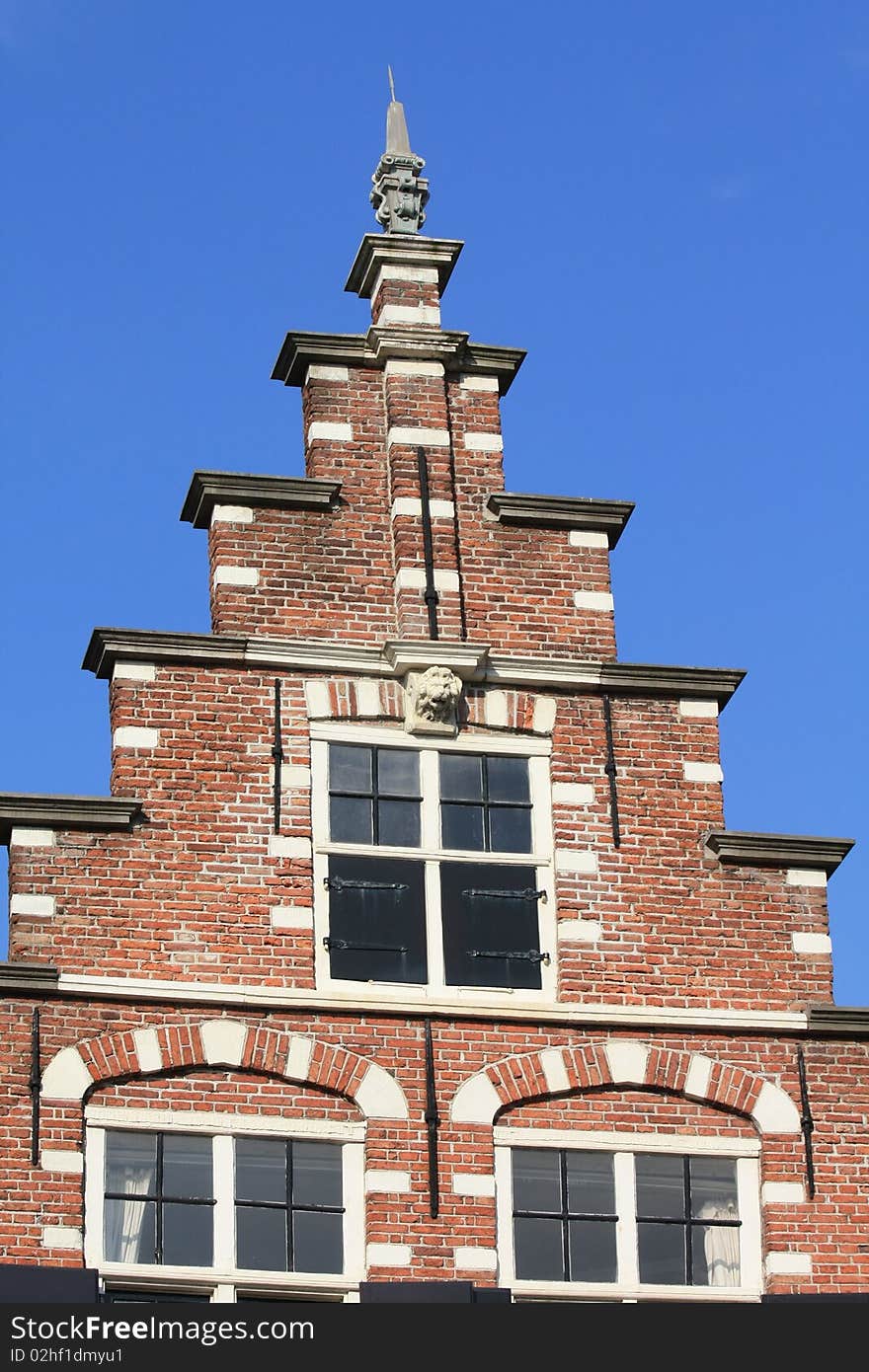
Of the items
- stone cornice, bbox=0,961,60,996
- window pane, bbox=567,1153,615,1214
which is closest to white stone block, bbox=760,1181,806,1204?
window pane, bbox=567,1153,615,1214

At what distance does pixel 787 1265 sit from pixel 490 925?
265 cm

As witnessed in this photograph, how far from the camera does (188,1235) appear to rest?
16859 millimetres

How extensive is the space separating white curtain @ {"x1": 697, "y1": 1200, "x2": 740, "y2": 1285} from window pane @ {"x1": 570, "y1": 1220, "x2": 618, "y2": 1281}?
579mm

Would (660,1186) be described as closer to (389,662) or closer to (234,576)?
(389,662)

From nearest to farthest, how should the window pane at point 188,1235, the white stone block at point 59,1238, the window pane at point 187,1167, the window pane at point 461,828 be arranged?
the white stone block at point 59,1238, the window pane at point 188,1235, the window pane at point 187,1167, the window pane at point 461,828

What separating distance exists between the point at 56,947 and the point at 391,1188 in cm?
237

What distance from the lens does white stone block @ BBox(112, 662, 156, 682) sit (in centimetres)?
1836

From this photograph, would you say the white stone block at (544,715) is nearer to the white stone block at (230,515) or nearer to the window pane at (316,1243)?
the white stone block at (230,515)

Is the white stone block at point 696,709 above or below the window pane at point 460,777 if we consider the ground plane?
above

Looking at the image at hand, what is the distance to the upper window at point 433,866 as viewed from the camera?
17.9 meters

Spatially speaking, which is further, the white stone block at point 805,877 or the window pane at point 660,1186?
the white stone block at point 805,877

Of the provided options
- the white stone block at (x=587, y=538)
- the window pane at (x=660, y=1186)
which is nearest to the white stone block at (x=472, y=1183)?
the window pane at (x=660, y=1186)

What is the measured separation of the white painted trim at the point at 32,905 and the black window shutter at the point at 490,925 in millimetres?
2362

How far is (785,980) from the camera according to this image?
1836 cm
